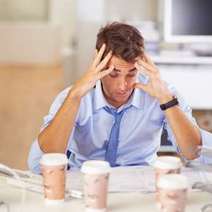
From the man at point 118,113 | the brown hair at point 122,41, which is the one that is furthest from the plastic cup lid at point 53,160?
the brown hair at point 122,41

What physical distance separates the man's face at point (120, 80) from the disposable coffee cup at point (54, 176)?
0.43 metres

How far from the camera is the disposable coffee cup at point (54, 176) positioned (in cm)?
126

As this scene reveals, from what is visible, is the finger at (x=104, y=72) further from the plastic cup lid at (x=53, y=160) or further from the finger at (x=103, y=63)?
the plastic cup lid at (x=53, y=160)

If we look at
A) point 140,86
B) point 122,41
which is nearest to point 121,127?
point 140,86

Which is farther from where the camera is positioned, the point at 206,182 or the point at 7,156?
the point at 7,156

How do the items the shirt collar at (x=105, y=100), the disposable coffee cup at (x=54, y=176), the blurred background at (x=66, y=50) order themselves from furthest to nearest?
the blurred background at (x=66, y=50), the shirt collar at (x=105, y=100), the disposable coffee cup at (x=54, y=176)

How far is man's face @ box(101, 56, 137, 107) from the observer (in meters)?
1.63

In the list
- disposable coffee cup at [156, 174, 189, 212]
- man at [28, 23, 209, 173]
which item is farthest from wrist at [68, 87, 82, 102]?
disposable coffee cup at [156, 174, 189, 212]

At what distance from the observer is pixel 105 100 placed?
174cm

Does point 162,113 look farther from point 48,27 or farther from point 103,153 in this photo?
point 48,27

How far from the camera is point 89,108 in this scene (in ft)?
5.67

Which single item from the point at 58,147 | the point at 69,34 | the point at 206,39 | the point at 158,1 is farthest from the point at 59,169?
the point at 69,34

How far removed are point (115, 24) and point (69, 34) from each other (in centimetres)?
425

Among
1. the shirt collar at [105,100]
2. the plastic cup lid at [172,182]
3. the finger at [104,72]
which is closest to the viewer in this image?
the plastic cup lid at [172,182]
